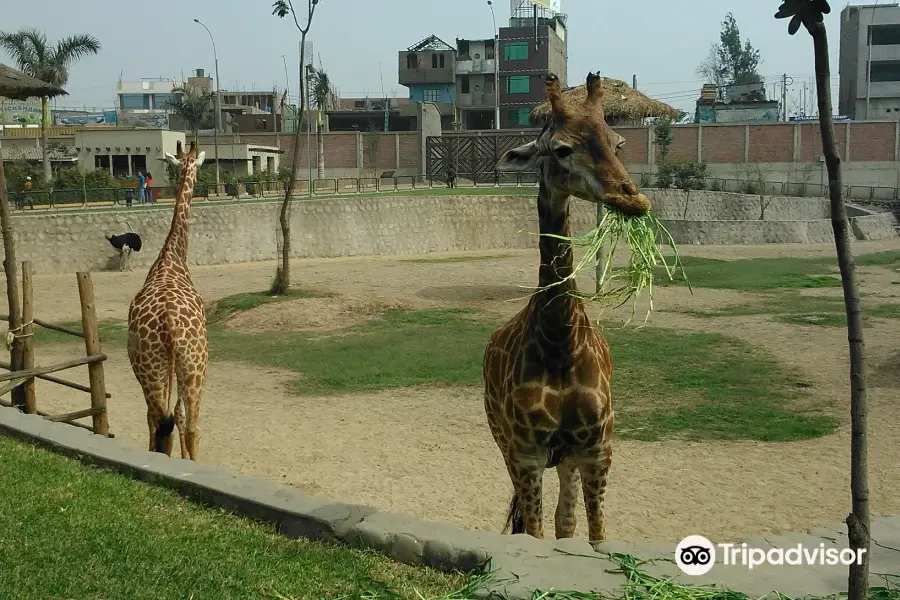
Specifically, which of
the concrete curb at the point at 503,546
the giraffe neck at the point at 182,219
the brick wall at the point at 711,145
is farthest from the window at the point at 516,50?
the concrete curb at the point at 503,546

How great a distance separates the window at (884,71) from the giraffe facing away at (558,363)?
67.2 metres

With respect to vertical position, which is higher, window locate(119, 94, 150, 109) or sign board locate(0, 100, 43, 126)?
window locate(119, 94, 150, 109)

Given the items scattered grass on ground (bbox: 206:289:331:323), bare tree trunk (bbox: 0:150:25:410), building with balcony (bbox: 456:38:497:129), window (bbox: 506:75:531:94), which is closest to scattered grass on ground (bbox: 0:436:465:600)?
bare tree trunk (bbox: 0:150:25:410)

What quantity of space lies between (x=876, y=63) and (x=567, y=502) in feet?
222

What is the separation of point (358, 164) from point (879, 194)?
29.4 m

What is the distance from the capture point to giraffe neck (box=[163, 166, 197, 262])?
1024cm

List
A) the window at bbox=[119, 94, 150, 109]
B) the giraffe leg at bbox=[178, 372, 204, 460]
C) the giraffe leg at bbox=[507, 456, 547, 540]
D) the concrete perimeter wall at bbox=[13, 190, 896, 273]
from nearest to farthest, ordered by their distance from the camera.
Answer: the giraffe leg at bbox=[507, 456, 547, 540], the giraffe leg at bbox=[178, 372, 204, 460], the concrete perimeter wall at bbox=[13, 190, 896, 273], the window at bbox=[119, 94, 150, 109]

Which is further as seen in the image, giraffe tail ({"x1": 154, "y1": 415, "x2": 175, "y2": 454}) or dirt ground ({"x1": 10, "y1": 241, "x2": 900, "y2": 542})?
giraffe tail ({"x1": 154, "y1": 415, "x2": 175, "y2": 454})

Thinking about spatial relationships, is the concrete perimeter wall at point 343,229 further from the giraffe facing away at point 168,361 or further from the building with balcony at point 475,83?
the building with balcony at point 475,83

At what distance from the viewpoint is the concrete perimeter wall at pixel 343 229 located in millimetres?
26109

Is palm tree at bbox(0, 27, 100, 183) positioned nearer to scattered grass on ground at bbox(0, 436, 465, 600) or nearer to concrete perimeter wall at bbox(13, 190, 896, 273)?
concrete perimeter wall at bbox(13, 190, 896, 273)

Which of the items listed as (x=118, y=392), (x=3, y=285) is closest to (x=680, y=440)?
(x=118, y=392)

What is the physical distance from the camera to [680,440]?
10.0 meters

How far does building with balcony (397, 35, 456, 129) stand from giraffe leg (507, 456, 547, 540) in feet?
230
